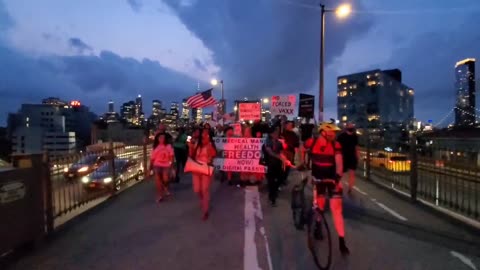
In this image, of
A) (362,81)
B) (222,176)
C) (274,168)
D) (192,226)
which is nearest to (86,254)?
(192,226)

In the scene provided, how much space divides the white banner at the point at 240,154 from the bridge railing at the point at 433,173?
379 centimetres

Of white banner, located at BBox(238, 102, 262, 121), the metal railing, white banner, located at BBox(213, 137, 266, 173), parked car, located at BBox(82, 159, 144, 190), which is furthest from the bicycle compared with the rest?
white banner, located at BBox(238, 102, 262, 121)

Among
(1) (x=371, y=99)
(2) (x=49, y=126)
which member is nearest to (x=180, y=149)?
(2) (x=49, y=126)

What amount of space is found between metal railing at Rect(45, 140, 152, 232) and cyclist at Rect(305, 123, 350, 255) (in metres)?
4.36

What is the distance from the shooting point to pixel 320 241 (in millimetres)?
6238

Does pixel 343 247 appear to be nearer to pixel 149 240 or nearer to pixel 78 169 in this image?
pixel 149 240

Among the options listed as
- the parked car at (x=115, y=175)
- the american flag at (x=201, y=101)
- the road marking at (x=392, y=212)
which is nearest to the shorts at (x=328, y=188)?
the road marking at (x=392, y=212)

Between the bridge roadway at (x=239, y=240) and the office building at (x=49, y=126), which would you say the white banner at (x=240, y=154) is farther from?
the office building at (x=49, y=126)

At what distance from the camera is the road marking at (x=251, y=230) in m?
6.50

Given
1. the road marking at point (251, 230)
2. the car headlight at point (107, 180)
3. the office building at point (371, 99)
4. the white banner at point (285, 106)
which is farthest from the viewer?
the office building at point (371, 99)

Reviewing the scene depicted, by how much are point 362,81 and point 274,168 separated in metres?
123

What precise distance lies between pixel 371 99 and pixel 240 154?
4578 inches

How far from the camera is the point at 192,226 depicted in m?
8.91

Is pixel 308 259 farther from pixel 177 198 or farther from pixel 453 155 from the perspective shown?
pixel 177 198
